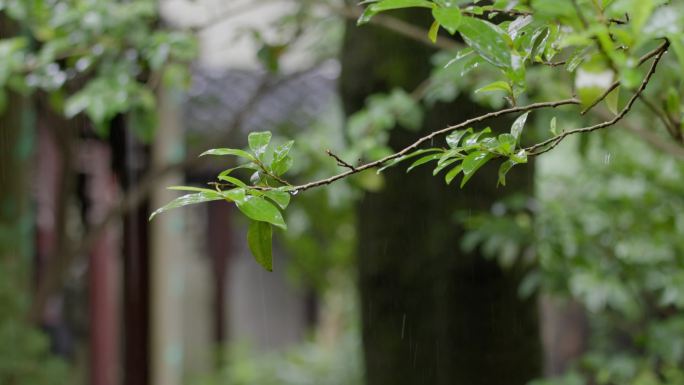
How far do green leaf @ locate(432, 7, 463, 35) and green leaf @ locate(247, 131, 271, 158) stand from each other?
0.86 feet

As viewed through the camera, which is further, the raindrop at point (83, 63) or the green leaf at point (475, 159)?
the raindrop at point (83, 63)

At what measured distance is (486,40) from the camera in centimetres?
84

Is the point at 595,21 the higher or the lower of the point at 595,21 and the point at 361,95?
the lower

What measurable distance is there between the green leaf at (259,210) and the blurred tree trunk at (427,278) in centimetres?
169

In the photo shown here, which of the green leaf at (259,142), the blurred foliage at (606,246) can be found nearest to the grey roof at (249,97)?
the blurred foliage at (606,246)

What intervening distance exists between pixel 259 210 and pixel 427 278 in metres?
1.74

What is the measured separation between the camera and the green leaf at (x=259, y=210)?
0.90m

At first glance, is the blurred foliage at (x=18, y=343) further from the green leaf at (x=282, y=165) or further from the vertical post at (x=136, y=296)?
the green leaf at (x=282, y=165)

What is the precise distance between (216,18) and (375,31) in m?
0.51

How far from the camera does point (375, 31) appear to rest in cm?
278

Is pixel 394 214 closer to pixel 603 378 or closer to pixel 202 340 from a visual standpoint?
pixel 603 378

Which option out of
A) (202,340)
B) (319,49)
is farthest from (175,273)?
(202,340)

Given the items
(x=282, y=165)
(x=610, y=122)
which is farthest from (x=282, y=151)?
(x=610, y=122)

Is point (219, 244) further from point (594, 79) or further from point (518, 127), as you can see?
point (594, 79)
